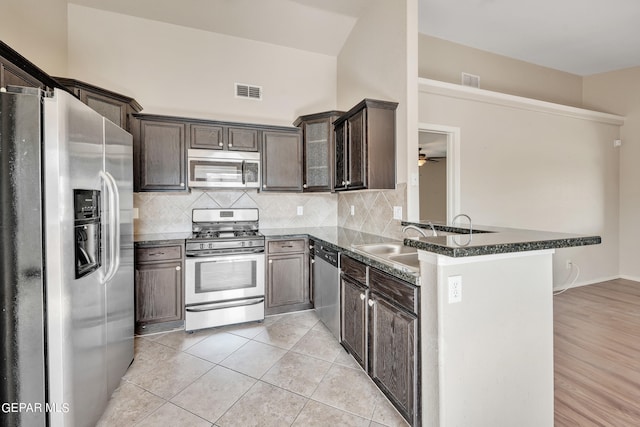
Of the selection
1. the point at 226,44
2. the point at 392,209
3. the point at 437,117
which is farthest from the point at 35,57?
the point at 437,117

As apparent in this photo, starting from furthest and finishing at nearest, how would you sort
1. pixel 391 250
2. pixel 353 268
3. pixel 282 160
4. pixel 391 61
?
pixel 282 160 → pixel 391 61 → pixel 391 250 → pixel 353 268

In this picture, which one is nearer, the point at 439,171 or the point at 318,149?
the point at 318,149

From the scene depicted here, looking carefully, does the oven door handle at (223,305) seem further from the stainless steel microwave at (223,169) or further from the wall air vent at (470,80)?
the wall air vent at (470,80)

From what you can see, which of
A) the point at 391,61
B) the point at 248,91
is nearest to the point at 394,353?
the point at 391,61

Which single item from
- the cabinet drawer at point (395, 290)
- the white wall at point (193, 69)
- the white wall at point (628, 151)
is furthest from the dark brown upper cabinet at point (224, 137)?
the white wall at point (628, 151)

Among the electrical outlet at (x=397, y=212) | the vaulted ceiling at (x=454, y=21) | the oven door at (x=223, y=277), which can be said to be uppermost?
the vaulted ceiling at (x=454, y=21)

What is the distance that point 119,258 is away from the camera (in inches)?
73.9

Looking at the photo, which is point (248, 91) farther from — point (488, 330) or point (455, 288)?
point (488, 330)

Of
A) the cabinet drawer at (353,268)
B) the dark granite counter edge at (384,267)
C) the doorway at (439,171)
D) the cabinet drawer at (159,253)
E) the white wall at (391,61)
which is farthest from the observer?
the doorway at (439,171)

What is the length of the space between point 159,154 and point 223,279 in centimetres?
154

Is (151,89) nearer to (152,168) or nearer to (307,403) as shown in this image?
(152,168)

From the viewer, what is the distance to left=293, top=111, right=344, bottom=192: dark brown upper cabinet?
3352 mm

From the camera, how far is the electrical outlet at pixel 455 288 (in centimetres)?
129

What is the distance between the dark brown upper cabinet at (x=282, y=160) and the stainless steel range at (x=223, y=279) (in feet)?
2.46
